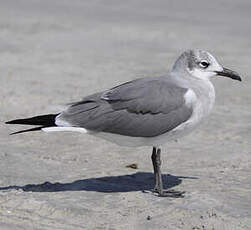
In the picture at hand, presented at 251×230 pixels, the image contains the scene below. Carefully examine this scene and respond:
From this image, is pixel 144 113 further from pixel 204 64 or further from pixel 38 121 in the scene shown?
pixel 38 121

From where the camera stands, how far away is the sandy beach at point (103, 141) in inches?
253

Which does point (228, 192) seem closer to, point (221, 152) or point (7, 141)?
point (221, 152)

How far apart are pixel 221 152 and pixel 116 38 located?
560 centimetres

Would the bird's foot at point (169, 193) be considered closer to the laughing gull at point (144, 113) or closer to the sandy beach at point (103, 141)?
the laughing gull at point (144, 113)

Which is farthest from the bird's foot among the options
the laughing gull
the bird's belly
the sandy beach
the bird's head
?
the bird's head

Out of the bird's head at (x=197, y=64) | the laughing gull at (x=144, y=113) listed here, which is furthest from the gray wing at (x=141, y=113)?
the bird's head at (x=197, y=64)

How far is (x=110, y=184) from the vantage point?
A: 7.20 m

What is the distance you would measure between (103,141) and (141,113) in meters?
1.85

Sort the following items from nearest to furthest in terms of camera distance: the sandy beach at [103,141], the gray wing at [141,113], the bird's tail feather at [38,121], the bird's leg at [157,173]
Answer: the sandy beach at [103,141], the bird's tail feather at [38,121], the gray wing at [141,113], the bird's leg at [157,173]

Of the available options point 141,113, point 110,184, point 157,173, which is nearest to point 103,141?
point 110,184

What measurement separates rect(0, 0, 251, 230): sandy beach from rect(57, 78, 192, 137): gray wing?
56cm

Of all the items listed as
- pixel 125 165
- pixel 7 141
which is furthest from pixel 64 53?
pixel 125 165

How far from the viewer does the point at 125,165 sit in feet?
25.9

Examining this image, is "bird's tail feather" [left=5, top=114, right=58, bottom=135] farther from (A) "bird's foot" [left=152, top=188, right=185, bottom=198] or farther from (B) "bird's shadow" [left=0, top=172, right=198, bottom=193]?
(A) "bird's foot" [left=152, top=188, right=185, bottom=198]
